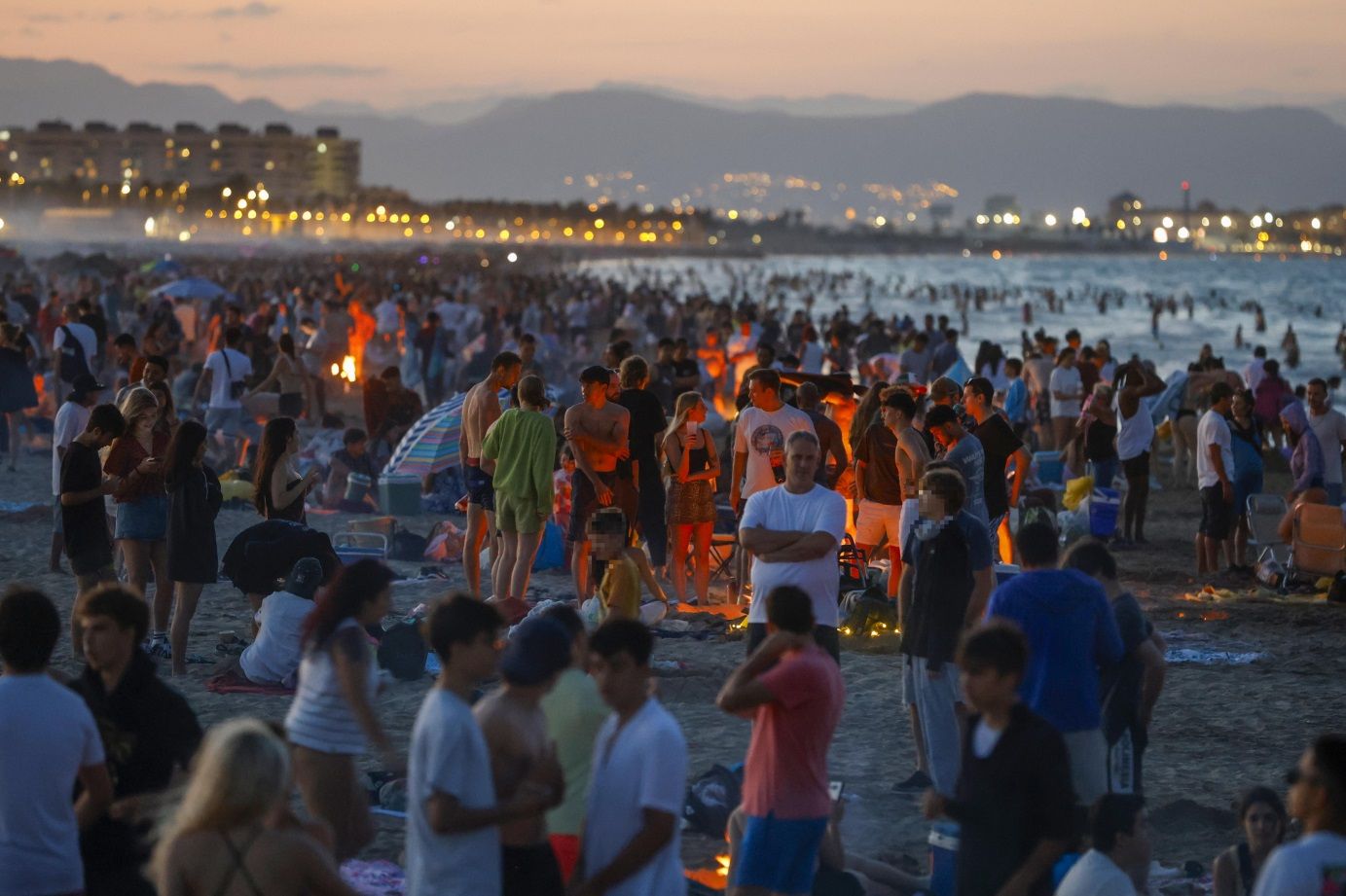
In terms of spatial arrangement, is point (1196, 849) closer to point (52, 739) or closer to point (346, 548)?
point (52, 739)

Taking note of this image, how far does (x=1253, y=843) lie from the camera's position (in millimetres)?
4941

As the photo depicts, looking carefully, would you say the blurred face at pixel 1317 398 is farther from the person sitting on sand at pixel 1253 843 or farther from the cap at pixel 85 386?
the cap at pixel 85 386

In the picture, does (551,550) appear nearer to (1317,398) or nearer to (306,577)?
(306,577)

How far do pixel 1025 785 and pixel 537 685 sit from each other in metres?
1.21

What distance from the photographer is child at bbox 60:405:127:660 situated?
8219 mm

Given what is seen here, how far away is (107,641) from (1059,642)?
2.80 metres

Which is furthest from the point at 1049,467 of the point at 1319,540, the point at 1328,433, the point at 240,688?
the point at 240,688

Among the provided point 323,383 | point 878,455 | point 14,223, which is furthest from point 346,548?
point 14,223

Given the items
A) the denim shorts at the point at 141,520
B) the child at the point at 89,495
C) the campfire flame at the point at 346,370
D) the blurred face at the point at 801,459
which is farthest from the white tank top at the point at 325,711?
→ the campfire flame at the point at 346,370

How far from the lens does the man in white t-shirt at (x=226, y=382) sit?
47.0 feet

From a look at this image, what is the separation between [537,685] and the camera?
13.6ft

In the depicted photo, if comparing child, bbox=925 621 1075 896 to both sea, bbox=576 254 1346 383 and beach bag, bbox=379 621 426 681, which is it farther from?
sea, bbox=576 254 1346 383

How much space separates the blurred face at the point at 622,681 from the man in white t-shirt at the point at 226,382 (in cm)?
1067

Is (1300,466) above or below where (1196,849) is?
above
